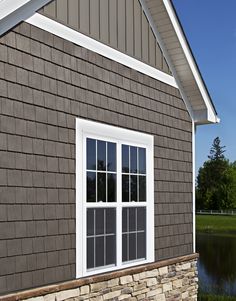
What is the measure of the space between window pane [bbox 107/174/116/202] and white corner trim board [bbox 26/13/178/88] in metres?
1.65

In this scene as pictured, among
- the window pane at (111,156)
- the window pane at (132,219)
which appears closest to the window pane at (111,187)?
the window pane at (111,156)

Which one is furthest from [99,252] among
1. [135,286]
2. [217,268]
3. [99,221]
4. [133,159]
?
[217,268]

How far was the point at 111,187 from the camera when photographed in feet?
22.2

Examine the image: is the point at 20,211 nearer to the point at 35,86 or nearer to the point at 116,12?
the point at 35,86

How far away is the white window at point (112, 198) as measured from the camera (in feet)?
20.5

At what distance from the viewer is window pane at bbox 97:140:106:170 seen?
21.4 feet

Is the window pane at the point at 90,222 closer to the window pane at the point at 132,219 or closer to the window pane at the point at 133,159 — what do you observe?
the window pane at the point at 132,219

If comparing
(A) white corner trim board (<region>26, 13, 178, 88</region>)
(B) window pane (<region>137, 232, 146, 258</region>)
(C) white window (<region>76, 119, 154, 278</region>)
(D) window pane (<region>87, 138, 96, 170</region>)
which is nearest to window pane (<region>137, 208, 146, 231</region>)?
(C) white window (<region>76, 119, 154, 278</region>)

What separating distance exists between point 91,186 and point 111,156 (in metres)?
0.58

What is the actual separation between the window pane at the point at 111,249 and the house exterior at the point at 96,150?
0.06 feet

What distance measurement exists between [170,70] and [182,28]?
74 cm

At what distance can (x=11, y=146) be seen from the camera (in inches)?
211

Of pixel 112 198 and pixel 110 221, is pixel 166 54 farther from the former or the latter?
pixel 110 221

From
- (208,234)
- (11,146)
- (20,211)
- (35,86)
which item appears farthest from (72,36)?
(208,234)
